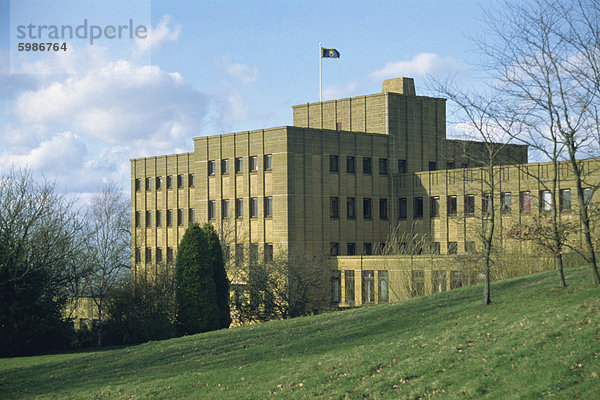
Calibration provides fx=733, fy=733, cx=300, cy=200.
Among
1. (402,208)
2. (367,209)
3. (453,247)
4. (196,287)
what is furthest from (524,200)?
(196,287)

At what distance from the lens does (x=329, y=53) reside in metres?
61.7

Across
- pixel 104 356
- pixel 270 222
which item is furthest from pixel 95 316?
pixel 104 356

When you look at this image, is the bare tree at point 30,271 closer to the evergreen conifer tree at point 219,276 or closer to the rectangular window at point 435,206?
the evergreen conifer tree at point 219,276

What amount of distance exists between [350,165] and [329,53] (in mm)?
10718

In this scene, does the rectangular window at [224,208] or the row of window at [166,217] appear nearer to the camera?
the rectangular window at [224,208]

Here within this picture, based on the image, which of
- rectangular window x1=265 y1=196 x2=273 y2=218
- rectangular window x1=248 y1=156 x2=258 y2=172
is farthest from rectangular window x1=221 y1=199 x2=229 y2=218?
rectangular window x1=265 y1=196 x2=273 y2=218

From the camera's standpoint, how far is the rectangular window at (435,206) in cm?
5559

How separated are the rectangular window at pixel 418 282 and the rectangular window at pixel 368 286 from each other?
10.3 metres

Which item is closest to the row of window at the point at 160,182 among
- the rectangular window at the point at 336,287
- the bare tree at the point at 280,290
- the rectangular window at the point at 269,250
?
the rectangular window at the point at 269,250

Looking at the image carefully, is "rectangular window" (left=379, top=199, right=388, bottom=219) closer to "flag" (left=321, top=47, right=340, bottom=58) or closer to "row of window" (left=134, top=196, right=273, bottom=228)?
"row of window" (left=134, top=196, right=273, bottom=228)

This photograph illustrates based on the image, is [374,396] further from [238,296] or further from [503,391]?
[238,296]

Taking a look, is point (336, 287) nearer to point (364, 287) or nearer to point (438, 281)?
point (364, 287)

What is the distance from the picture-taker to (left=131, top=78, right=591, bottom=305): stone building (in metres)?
53.1

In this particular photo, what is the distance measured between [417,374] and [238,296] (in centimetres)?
3059
